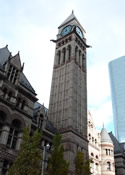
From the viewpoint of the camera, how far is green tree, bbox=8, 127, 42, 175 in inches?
979

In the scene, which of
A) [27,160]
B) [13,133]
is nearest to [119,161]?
[13,133]

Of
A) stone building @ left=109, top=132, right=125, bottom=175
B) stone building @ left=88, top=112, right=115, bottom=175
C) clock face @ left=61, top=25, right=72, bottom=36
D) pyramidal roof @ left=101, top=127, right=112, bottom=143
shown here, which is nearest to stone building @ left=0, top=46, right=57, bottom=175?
stone building @ left=88, top=112, right=115, bottom=175

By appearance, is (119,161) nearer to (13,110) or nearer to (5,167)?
(13,110)

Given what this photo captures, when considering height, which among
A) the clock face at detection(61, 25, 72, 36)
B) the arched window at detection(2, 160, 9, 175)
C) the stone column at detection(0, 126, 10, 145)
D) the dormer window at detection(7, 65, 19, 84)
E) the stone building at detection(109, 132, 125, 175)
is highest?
the clock face at detection(61, 25, 72, 36)

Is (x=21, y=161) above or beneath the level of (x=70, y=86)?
beneath

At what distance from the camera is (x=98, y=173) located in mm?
53656

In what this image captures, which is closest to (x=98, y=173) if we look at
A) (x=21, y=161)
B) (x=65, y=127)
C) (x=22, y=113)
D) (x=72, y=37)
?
(x=65, y=127)

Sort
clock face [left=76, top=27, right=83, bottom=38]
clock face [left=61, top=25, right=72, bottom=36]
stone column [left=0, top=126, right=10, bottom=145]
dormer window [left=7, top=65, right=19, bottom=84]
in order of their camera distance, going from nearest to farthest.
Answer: stone column [left=0, top=126, right=10, bottom=145] < dormer window [left=7, top=65, right=19, bottom=84] < clock face [left=61, top=25, right=72, bottom=36] < clock face [left=76, top=27, right=83, bottom=38]

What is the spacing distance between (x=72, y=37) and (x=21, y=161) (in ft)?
158

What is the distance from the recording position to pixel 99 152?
57.3m

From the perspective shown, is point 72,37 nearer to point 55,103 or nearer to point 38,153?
point 55,103

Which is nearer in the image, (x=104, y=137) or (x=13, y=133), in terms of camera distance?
(x=13, y=133)

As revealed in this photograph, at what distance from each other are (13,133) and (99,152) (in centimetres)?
3082

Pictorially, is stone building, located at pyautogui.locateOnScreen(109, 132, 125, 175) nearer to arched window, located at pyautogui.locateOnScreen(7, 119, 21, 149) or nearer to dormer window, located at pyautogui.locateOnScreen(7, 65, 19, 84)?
arched window, located at pyautogui.locateOnScreen(7, 119, 21, 149)
